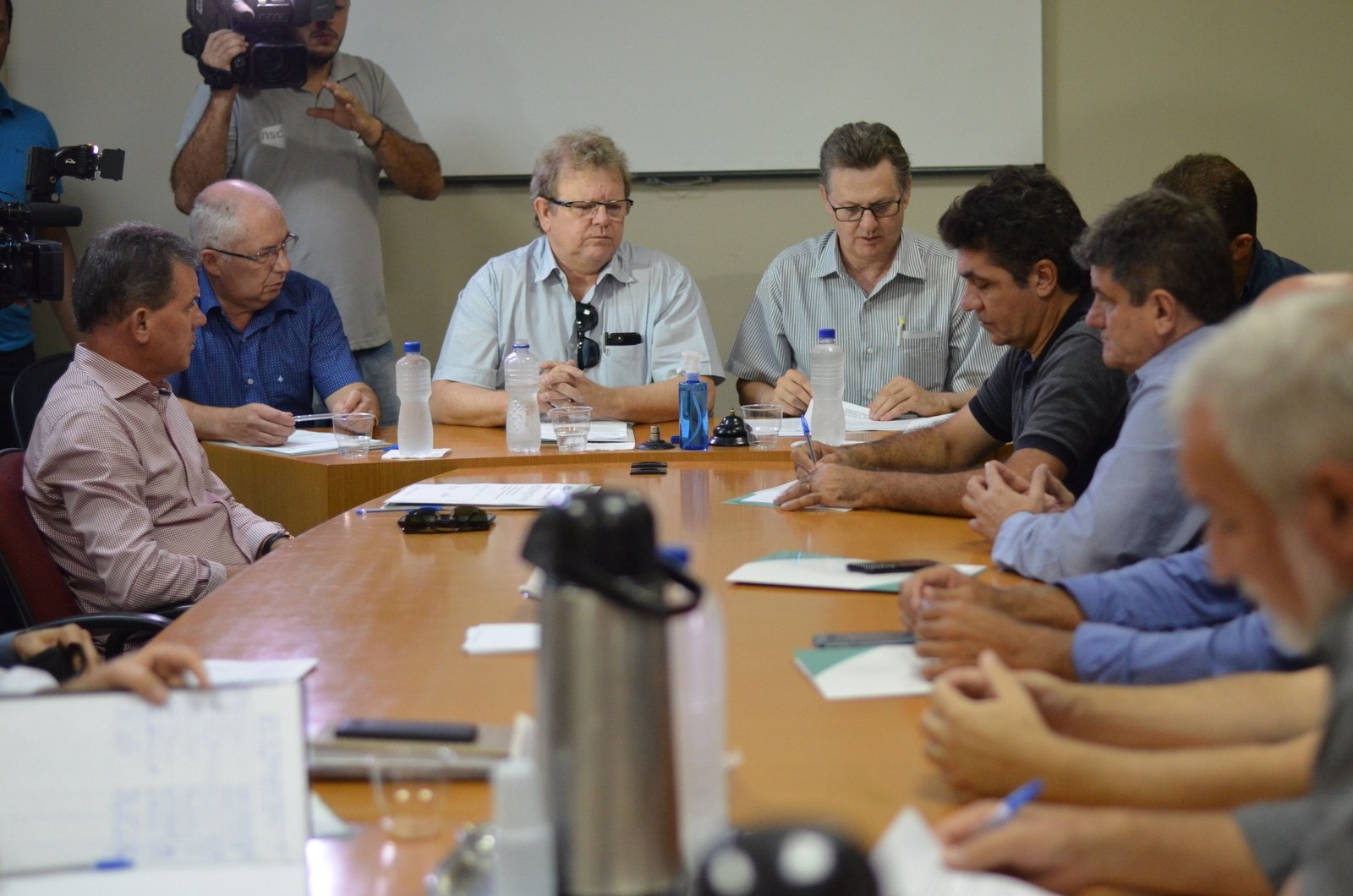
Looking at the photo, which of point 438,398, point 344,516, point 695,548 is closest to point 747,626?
point 695,548

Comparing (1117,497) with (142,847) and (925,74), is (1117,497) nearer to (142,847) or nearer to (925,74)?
(142,847)

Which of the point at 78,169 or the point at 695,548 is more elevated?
the point at 78,169

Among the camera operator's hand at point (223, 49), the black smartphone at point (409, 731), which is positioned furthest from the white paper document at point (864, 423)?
the black smartphone at point (409, 731)

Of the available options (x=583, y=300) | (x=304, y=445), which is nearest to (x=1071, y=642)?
(x=304, y=445)

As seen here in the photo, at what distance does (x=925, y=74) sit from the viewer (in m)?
4.73

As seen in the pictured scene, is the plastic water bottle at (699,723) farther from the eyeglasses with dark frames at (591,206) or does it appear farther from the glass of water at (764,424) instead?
the eyeglasses with dark frames at (591,206)

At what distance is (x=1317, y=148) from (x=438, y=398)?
353 centimetres

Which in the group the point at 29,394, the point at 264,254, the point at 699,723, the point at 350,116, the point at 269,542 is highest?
the point at 350,116

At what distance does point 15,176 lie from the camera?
13.8 ft

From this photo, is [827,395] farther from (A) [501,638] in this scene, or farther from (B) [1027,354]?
(A) [501,638]

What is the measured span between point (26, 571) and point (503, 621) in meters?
1.05

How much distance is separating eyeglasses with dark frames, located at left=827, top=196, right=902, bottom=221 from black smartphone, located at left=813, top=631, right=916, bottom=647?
2.58m

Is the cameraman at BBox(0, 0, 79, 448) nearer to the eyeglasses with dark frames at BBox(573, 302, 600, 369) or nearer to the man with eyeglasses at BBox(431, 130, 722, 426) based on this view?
the man with eyeglasses at BBox(431, 130, 722, 426)

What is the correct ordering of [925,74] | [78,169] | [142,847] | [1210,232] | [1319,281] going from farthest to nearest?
1. [925,74]
2. [78,169]
3. [1210,232]
4. [1319,281]
5. [142,847]
